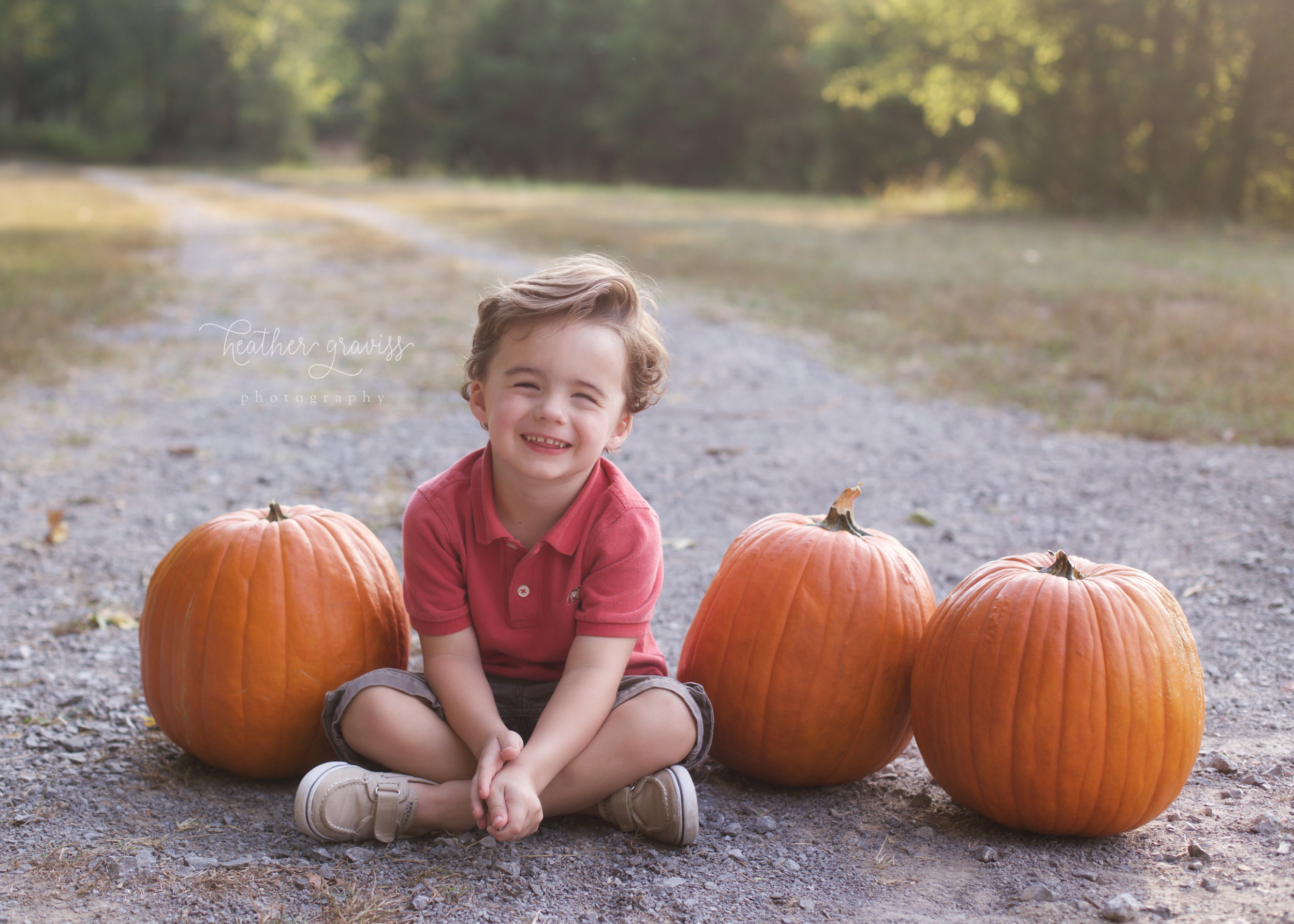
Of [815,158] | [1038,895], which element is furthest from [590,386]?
[815,158]

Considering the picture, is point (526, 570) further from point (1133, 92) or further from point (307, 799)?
point (1133, 92)

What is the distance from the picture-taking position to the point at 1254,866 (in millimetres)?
2111

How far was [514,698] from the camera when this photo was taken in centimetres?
249

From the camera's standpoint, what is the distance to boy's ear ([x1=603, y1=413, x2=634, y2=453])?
2441 mm

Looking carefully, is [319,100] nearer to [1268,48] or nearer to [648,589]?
[1268,48]

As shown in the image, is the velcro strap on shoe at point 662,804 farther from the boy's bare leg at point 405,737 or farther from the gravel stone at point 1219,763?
the gravel stone at point 1219,763

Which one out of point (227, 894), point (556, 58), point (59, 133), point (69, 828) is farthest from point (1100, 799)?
point (59, 133)

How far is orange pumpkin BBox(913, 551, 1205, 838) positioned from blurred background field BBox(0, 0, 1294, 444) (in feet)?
11.7

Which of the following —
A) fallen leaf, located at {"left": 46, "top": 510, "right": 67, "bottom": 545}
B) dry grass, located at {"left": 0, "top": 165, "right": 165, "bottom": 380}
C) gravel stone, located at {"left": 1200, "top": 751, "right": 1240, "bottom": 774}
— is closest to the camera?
gravel stone, located at {"left": 1200, "top": 751, "right": 1240, "bottom": 774}

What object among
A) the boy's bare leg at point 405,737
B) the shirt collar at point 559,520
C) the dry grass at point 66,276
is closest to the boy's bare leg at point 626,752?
the boy's bare leg at point 405,737

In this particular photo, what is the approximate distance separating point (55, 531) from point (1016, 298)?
7.66 meters

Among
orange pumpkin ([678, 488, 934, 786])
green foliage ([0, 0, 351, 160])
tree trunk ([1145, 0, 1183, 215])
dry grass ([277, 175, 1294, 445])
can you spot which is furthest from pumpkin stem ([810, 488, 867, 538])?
green foliage ([0, 0, 351, 160])

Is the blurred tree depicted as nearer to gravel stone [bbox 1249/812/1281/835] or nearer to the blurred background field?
the blurred background field

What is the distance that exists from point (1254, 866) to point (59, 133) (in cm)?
4754
